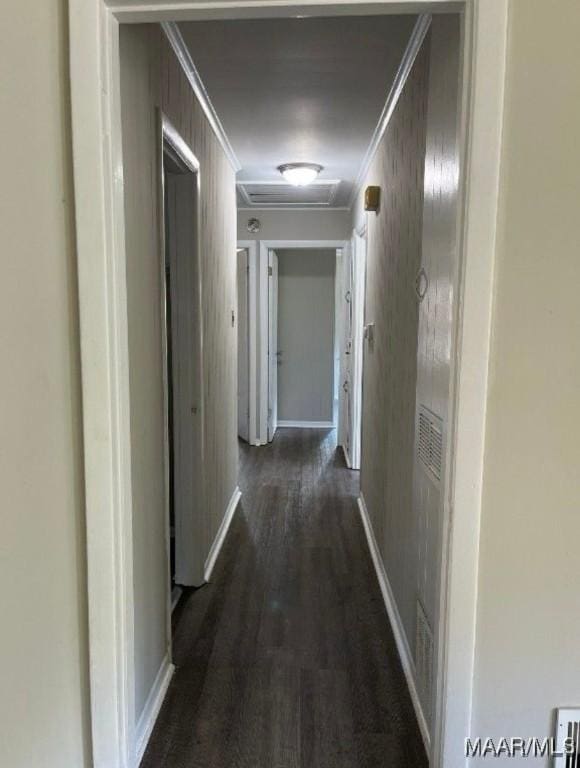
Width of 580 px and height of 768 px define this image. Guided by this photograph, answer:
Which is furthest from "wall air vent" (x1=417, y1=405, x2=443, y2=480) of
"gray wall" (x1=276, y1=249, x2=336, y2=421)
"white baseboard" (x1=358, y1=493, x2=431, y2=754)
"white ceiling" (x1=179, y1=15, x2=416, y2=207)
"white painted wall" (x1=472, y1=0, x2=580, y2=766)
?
"gray wall" (x1=276, y1=249, x2=336, y2=421)

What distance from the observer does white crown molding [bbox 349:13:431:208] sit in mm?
2018

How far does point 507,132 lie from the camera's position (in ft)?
4.03

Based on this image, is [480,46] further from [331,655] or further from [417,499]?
[331,655]

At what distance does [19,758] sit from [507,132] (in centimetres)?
166

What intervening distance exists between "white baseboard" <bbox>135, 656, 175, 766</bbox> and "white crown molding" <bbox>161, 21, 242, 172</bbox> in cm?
213

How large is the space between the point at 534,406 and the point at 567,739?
0.81m

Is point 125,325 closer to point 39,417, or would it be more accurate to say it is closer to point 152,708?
point 39,417

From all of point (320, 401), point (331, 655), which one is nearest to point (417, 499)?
point (331, 655)

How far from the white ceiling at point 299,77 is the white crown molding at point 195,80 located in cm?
3

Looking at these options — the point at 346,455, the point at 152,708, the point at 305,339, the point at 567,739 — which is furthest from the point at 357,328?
the point at 567,739

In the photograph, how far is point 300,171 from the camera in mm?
3992

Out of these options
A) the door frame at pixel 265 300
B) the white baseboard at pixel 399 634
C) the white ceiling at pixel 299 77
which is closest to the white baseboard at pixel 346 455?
the door frame at pixel 265 300

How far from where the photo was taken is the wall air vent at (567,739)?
4.41ft

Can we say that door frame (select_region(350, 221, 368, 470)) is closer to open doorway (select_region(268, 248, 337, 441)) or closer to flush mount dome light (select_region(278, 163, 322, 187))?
flush mount dome light (select_region(278, 163, 322, 187))
